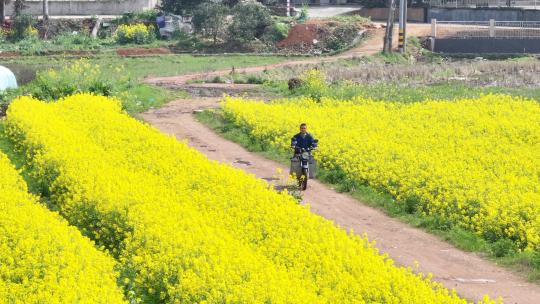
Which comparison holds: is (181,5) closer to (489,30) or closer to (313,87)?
(489,30)

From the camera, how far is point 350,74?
145 ft

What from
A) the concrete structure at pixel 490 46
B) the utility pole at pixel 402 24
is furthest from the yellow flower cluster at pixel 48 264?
the concrete structure at pixel 490 46

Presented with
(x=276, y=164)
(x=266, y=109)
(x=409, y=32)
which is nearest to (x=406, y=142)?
(x=276, y=164)

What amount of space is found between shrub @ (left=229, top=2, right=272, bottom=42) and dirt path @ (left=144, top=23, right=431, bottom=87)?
20.9 feet

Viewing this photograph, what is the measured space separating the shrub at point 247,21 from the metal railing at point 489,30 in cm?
1027

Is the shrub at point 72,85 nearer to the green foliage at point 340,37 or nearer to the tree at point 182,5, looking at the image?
the green foliage at point 340,37

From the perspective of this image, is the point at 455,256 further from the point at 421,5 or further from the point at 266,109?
the point at 421,5

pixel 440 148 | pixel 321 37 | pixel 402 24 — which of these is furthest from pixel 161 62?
pixel 440 148

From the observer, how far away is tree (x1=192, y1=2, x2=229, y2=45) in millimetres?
60375

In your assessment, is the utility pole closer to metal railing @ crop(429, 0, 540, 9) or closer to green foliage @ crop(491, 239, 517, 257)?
metal railing @ crop(429, 0, 540, 9)

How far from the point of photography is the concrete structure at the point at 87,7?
7144 cm

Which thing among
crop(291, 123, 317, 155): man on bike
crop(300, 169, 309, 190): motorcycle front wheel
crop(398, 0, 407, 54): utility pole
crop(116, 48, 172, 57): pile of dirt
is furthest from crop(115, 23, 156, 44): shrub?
crop(300, 169, 309, 190): motorcycle front wheel

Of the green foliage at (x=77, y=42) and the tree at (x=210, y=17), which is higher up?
the tree at (x=210, y=17)

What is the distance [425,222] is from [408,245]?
137cm
